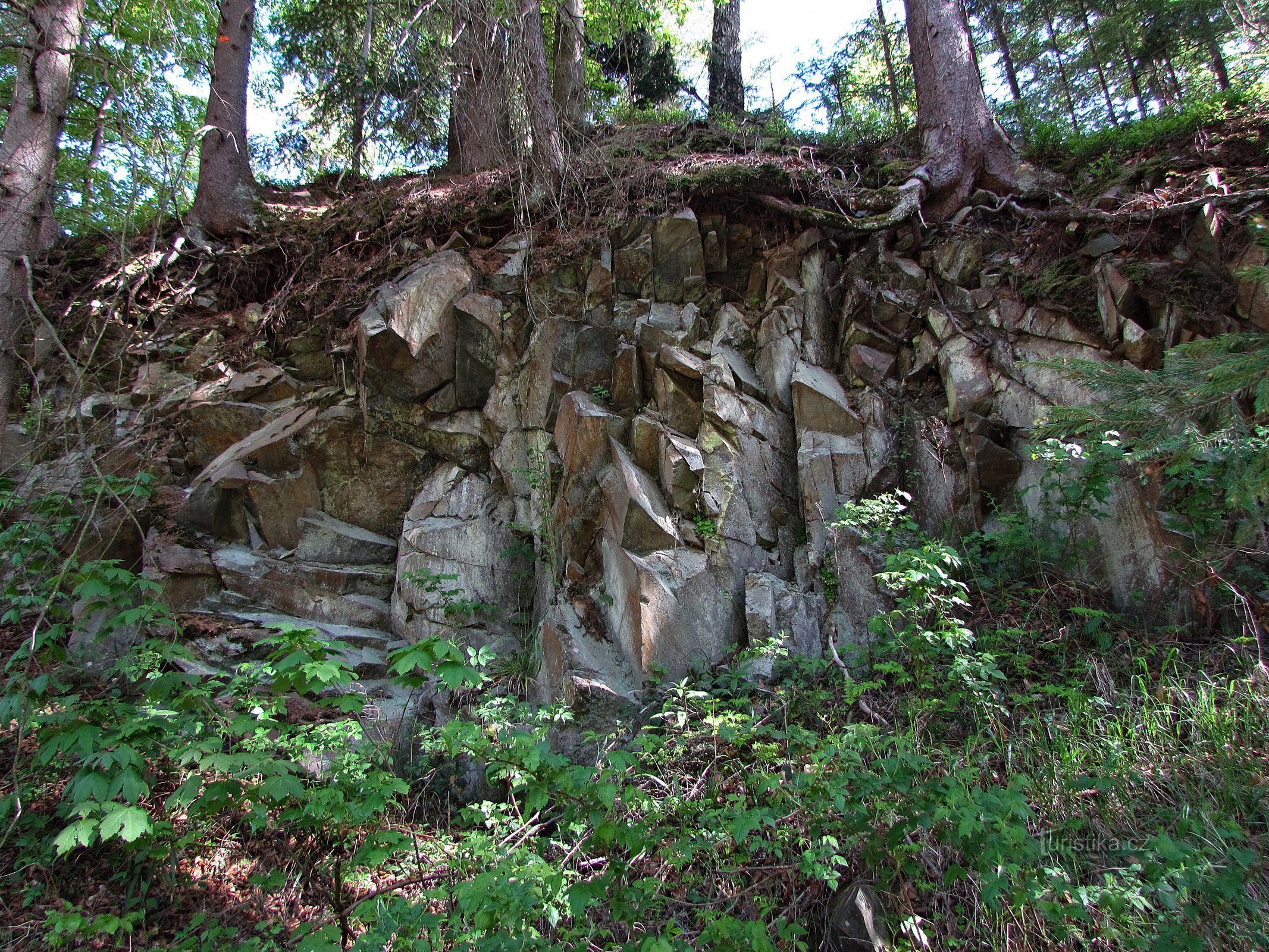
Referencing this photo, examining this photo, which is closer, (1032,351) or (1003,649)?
(1003,649)

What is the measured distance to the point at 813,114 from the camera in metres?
10.1

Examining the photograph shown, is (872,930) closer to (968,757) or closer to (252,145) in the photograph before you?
(968,757)

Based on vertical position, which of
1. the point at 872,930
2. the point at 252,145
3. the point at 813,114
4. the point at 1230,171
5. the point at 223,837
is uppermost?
the point at 252,145

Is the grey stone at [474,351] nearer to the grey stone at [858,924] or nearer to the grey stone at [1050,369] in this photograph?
the grey stone at [1050,369]

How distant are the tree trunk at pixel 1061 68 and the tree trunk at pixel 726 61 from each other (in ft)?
15.8

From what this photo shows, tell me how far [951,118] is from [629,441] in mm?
5242

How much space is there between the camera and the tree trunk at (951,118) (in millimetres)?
6934

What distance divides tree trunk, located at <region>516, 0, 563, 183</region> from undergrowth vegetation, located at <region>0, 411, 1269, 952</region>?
110 inches

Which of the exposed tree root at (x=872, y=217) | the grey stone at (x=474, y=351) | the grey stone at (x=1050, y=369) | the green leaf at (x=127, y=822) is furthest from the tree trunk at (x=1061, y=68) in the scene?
the green leaf at (x=127, y=822)

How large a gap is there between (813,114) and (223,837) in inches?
441

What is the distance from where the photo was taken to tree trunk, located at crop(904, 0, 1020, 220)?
6934mm

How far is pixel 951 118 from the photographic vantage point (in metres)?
7.28

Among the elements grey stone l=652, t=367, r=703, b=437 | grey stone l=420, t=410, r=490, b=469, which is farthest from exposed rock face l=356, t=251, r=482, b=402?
grey stone l=652, t=367, r=703, b=437

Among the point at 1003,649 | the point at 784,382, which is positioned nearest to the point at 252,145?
the point at 784,382
